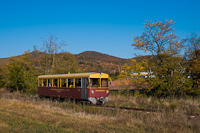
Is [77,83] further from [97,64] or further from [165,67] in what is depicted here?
[97,64]

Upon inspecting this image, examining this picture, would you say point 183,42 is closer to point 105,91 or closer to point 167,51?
point 167,51

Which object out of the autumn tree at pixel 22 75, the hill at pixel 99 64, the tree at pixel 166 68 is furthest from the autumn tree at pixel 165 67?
the hill at pixel 99 64

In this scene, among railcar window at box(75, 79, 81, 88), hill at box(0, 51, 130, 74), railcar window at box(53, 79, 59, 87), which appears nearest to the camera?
railcar window at box(75, 79, 81, 88)

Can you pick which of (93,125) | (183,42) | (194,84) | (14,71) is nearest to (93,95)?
(93,125)

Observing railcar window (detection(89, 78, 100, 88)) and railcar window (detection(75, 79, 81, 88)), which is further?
railcar window (detection(75, 79, 81, 88))

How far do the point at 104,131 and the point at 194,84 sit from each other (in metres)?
15.7

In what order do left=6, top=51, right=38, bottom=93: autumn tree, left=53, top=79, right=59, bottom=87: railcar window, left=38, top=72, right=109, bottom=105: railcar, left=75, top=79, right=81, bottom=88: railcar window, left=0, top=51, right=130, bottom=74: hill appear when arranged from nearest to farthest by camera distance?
left=38, top=72, right=109, bottom=105: railcar → left=75, top=79, right=81, bottom=88: railcar window → left=53, top=79, right=59, bottom=87: railcar window → left=6, top=51, right=38, bottom=93: autumn tree → left=0, top=51, right=130, bottom=74: hill

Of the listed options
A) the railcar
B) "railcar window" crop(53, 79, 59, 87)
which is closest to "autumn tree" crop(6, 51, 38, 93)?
"railcar window" crop(53, 79, 59, 87)

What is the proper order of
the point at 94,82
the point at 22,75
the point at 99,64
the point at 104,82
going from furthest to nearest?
1. the point at 99,64
2. the point at 22,75
3. the point at 104,82
4. the point at 94,82

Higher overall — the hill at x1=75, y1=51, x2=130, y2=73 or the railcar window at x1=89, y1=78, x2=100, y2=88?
the hill at x1=75, y1=51, x2=130, y2=73

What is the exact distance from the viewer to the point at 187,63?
21.4 metres

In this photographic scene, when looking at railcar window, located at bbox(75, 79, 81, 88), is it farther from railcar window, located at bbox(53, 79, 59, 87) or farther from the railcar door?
railcar window, located at bbox(53, 79, 59, 87)

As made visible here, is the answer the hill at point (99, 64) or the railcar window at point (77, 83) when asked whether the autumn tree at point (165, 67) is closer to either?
the railcar window at point (77, 83)

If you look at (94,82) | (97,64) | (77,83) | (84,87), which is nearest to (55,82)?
(77,83)
